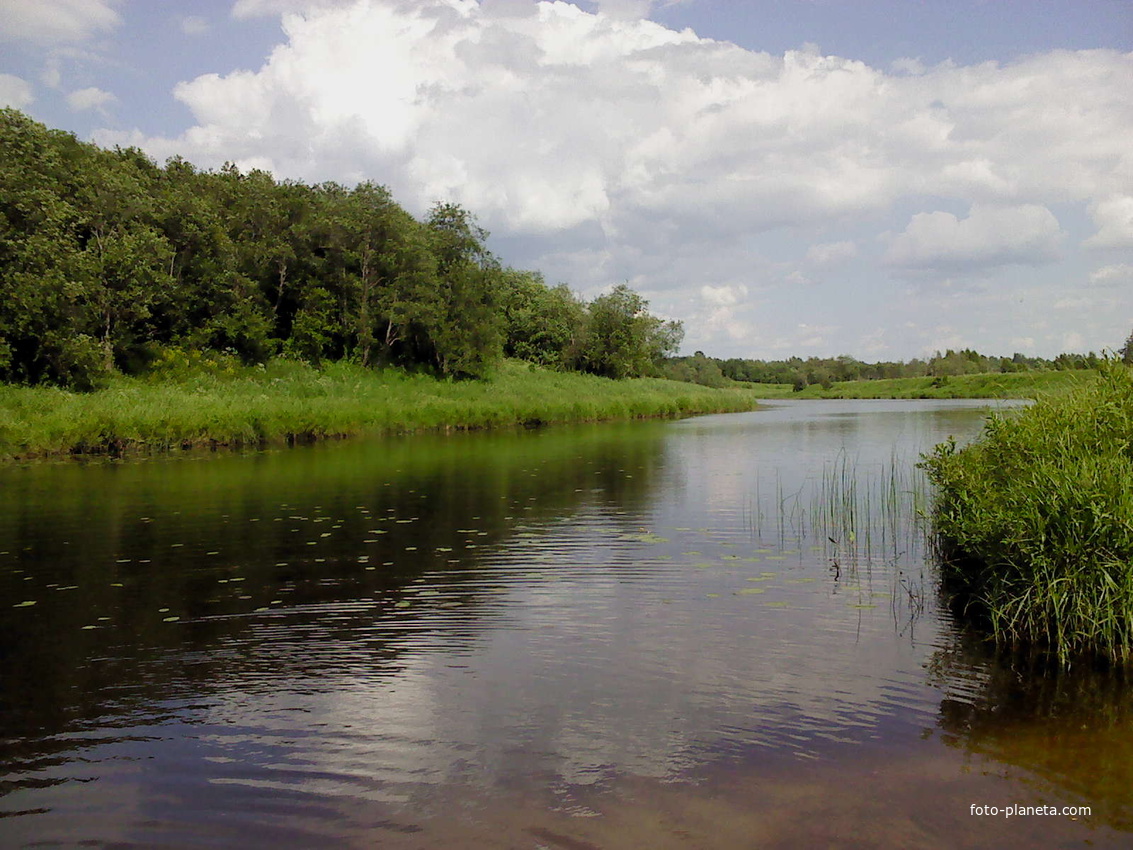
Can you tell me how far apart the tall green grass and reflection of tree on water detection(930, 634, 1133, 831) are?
54 centimetres

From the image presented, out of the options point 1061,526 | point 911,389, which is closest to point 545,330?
point 1061,526

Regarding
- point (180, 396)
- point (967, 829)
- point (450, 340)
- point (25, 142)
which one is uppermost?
point (25, 142)

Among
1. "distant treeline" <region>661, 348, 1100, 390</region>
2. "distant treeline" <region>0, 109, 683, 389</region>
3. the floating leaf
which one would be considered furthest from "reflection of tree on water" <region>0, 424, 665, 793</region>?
"distant treeline" <region>661, 348, 1100, 390</region>

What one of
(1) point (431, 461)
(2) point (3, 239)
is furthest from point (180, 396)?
(1) point (431, 461)

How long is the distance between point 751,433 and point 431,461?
2003 cm

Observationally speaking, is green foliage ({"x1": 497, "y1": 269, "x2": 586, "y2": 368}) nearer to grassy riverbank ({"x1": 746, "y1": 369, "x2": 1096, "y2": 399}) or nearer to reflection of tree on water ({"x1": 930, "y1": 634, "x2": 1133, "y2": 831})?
grassy riverbank ({"x1": 746, "y1": 369, "x2": 1096, "y2": 399})

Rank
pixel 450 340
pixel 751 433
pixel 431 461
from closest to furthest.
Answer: pixel 431 461, pixel 751 433, pixel 450 340

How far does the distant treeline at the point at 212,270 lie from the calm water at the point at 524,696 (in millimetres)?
24140

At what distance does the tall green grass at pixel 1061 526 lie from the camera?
26.4ft

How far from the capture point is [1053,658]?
8320mm

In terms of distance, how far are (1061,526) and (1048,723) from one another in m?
2.32

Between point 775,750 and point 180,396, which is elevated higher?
point 180,396

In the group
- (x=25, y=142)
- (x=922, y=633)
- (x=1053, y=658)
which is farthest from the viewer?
(x=25, y=142)

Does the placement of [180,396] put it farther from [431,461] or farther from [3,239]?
[431,461]
